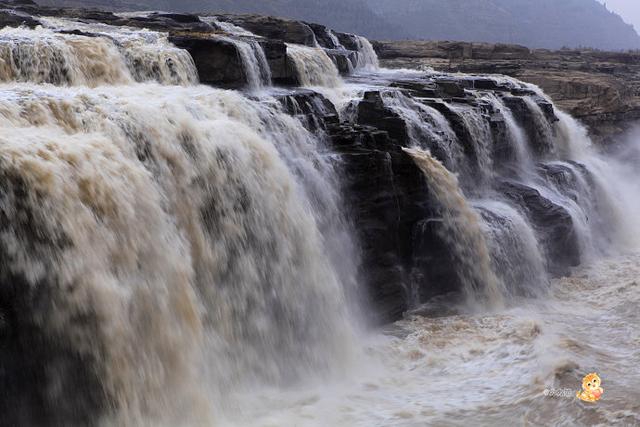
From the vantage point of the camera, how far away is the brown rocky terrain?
82.6ft

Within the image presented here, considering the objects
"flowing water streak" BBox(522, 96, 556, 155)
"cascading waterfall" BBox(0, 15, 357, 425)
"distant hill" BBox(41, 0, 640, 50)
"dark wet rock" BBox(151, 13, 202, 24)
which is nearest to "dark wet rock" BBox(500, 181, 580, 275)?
"flowing water streak" BBox(522, 96, 556, 155)

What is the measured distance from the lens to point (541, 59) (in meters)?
34.8

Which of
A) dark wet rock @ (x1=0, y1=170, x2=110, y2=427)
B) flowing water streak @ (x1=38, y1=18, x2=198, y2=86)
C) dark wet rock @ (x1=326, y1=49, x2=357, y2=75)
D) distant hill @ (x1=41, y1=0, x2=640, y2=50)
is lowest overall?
dark wet rock @ (x1=0, y1=170, x2=110, y2=427)

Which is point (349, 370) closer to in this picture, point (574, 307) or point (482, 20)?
point (574, 307)

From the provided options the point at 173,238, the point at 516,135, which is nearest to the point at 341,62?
the point at 516,135

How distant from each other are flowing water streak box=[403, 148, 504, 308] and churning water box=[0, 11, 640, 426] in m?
0.03

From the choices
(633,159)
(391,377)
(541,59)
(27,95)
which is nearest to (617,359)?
(391,377)

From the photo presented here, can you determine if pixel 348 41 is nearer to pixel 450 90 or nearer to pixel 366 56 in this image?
pixel 366 56

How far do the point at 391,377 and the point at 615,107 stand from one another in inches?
835

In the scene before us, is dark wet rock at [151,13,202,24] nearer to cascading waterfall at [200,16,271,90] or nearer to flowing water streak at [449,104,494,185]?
cascading waterfall at [200,16,271,90]

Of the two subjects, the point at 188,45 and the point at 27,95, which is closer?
the point at 27,95

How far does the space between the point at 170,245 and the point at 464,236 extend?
6.50 m

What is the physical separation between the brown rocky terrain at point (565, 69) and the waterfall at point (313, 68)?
35.2 ft

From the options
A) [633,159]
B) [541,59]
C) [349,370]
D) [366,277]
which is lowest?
[349,370]
